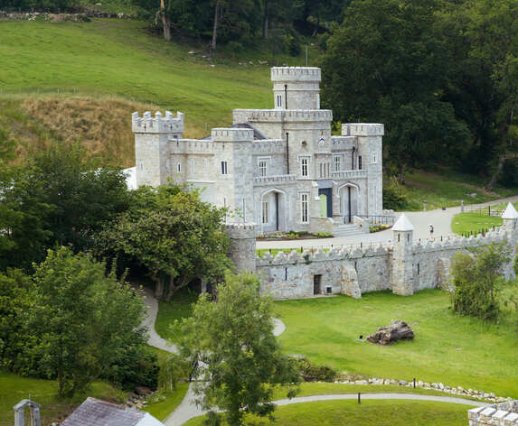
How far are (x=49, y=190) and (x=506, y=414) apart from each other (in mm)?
32887

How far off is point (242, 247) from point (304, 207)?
15396 millimetres

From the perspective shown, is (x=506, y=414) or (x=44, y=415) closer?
(x=506, y=414)

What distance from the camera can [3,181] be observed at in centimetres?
5847

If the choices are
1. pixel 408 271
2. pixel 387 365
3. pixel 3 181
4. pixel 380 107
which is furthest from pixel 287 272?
pixel 380 107

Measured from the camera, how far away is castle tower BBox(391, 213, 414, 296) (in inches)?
2862

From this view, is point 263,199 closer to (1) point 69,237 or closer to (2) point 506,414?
(1) point 69,237

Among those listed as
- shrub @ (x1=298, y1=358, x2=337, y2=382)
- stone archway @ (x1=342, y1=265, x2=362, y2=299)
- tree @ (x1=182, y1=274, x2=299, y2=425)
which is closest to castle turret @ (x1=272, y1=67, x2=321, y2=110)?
stone archway @ (x1=342, y1=265, x2=362, y2=299)

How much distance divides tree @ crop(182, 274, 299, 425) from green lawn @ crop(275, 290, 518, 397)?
10.8 m

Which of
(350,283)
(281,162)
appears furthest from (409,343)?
(281,162)

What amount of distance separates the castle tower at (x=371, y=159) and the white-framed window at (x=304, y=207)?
19.0 ft

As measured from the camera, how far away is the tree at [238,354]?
46.6m

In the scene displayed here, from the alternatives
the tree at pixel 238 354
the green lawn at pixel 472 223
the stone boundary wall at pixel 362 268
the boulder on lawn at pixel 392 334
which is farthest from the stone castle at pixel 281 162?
the tree at pixel 238 354

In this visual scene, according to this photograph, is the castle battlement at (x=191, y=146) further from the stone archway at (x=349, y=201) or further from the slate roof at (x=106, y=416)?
the slate roof at (x=106, y=416)

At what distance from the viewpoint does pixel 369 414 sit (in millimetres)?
51312
